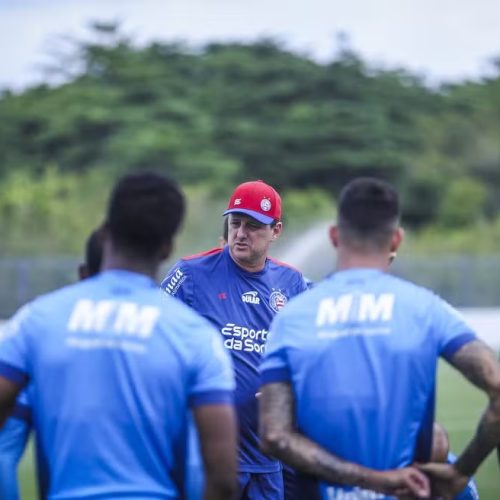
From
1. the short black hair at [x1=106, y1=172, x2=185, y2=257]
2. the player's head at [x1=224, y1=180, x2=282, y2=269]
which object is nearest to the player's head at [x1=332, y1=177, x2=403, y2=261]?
the short black hair at [x1=106, y1=172, x2=185, y2=257]

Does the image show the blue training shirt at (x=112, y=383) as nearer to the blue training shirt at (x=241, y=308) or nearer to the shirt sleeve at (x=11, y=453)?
the shirt sleeve at (x=11, y=453)

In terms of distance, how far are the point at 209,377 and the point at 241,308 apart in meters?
2.66

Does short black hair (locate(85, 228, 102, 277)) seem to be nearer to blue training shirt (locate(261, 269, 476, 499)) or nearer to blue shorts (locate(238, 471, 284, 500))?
blue training shirt (locate(261, 269, 476, 499))

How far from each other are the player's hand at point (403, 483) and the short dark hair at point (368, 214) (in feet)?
2.53

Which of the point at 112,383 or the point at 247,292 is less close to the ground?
the point at 247,292

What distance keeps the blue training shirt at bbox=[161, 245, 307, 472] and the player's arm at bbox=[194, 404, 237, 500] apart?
2444mm

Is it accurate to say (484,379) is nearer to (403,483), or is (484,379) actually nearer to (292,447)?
(403,483)

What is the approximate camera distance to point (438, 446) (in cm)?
443

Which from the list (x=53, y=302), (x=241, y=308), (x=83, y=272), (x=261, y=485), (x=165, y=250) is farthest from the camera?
(x=241, y=308)

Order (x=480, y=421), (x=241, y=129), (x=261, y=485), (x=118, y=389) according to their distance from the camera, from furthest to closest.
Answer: (x=241, y=129) < (x=261, y=485) < (x=480, y=421) < (x=118, y=389)

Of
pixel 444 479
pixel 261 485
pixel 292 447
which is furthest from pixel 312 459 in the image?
pixel 261 485

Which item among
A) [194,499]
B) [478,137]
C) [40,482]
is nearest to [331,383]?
[194,499]

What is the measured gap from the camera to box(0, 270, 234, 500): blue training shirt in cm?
379

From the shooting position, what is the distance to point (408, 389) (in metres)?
4.18
